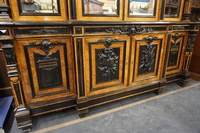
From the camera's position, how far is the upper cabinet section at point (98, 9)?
1327 mm

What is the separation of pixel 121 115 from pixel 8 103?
1.50 m

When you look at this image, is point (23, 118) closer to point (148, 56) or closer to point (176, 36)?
point (148, 56)

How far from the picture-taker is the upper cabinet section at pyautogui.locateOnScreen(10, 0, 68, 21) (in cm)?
119

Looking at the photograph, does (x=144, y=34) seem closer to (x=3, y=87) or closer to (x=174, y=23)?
(x=174, y=23)

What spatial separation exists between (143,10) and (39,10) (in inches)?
49.3

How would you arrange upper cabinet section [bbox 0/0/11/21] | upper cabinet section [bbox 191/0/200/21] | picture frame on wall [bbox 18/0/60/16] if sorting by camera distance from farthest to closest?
upper cabinet section [bbox 191/0/200/21], picture frame on wall [bbox 18/0/60/16], upper cabinet section [bbox 0/0/11/21]

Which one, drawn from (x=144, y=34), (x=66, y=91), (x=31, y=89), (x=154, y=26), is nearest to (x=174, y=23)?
(x=154, y=26)

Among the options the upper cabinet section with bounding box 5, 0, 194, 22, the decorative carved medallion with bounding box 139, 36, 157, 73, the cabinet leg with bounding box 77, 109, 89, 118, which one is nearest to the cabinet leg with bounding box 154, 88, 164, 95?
the decorative carved medallion with bounding box 139, 36, 157, 73

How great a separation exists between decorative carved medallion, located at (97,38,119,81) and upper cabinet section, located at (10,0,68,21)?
1.79 ft

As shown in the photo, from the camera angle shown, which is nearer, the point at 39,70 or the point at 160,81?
the point at 39,70

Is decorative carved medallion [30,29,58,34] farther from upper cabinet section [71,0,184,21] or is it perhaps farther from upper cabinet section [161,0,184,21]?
upper cabinet section [161,0,184,21]

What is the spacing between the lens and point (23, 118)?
1.41 m

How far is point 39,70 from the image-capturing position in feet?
4.65

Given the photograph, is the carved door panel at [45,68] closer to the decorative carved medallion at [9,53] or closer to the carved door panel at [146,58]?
the decorative carved medallion at [9,53]
